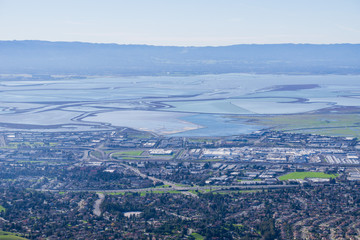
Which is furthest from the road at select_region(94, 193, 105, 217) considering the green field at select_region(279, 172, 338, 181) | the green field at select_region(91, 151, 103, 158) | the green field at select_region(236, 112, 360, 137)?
the green field at select_region(236, 112, 360, 137)

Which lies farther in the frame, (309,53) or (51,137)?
(309,53)

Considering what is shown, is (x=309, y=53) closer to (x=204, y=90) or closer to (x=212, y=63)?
(x=212, y=63)

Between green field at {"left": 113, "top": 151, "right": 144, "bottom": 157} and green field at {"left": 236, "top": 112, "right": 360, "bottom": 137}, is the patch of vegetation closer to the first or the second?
green field at {"left": 113, "top": 151, "right": 144, "bottom": 157}

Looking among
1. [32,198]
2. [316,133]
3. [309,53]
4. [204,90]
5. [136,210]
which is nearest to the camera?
[136,210]

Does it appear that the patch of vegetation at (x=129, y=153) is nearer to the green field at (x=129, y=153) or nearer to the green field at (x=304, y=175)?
the green field at (x=129, y=153)

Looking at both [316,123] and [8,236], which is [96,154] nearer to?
[8,236]

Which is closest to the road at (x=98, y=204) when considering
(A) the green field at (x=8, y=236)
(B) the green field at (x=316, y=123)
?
(A) the green field at (x=8, y=236)

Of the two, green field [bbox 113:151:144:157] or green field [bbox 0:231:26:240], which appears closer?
green field [bbox 0:231:26:240]

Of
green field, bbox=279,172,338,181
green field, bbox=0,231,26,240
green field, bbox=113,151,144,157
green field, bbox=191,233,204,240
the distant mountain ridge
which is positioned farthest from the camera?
the distant mountain ridge

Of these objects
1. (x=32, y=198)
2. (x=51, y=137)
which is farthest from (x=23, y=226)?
(x=51, y=137)

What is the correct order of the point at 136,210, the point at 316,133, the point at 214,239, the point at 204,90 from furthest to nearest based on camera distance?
the point at 204,90 < the point at 316,133 < the point at 136,210 < the point at 214,239

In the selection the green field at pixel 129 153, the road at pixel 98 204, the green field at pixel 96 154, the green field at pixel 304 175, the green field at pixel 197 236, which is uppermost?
the green field at pixel 304 175
